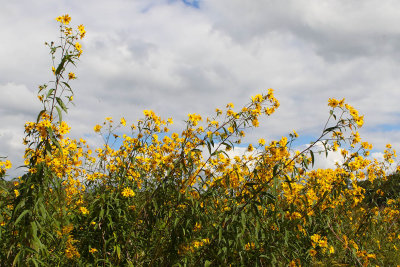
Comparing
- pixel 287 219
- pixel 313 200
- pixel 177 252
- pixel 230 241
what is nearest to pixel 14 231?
pixel 177 252

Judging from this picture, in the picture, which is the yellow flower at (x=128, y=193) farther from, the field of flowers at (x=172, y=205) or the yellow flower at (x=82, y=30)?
the yellow flower at (x=82, y=30)

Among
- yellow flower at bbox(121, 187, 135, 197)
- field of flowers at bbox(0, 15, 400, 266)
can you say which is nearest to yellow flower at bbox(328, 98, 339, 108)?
field of flowers at bbox(0, 15, 400, 266)

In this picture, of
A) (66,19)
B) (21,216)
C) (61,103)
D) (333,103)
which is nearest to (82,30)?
(66,19)

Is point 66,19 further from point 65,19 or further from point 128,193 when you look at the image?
point 128,193

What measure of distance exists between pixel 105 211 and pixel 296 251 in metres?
2.00

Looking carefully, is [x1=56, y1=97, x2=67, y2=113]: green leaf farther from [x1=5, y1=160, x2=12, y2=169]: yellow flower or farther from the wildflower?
[x1=5, y1=160, x2=12, y2=169]: yellow flower

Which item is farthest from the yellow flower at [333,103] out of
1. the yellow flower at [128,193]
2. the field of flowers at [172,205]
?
the yellow flower at [128,193]

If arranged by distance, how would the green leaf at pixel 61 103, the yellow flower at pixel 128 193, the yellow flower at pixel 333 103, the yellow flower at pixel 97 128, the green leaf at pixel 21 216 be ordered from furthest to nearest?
the yellow flower at pixel 97 128 < the yellow flower at pixel 128 193 < the yellow flower at pixel 333 103 < the green leaf at pixel 61 103 < the green leaf at pixel 21 216

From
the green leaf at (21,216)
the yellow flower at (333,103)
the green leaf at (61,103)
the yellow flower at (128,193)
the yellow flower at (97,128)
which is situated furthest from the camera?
the yellow flower at (97,128)

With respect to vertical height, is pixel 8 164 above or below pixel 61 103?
below

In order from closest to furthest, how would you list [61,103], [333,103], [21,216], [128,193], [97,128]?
1. [21,216]
2. [61,103]
3. [333,103]
4. [128,193]
5. [97,128]

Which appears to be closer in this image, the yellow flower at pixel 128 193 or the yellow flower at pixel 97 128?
the yellow flower at pixel 128 193

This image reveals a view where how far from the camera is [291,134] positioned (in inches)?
130

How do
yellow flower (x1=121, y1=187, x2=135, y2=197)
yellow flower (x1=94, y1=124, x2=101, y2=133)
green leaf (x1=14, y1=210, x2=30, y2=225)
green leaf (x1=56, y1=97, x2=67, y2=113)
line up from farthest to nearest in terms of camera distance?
yellow flower (x1=94, y1=124, x2=101, y2=133) → yellow flower (x1=121, y1=187, x2=135, y2=197) → green leaf (x1=56, y1=97, x2=67, y2=113) → green leaf (x1=14, y1=210, x2=30, y2=225)
